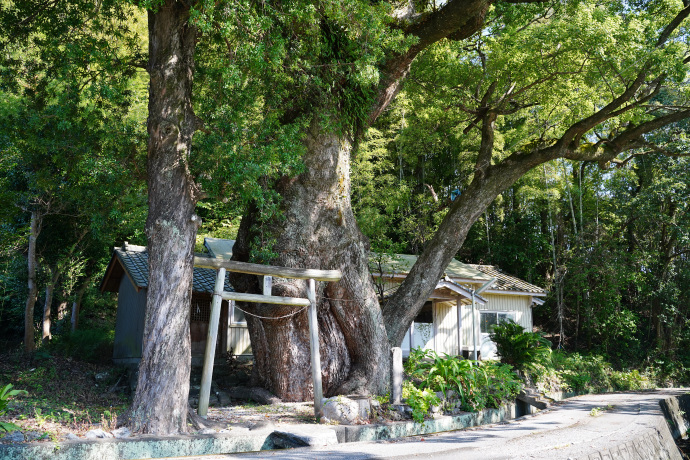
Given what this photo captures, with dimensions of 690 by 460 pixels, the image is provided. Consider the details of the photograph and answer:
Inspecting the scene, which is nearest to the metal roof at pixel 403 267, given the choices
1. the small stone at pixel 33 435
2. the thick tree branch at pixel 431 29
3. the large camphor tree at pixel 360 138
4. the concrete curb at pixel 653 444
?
the large camphor tree at pixel 360 138

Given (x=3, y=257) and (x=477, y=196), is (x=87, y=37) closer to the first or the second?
(x=477, y=196)

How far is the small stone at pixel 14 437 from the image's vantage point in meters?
5.82

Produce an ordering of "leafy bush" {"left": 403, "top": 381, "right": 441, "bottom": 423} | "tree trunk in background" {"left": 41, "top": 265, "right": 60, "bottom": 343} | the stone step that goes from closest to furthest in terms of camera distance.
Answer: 1. "leafy bush" {"left": 403, "top": 381, "right": 441, "bottom": 423}
2. the stone step
3. "tree trunk in background" {"left": 41, "top": 265, "right": 60, "bottom": 343}

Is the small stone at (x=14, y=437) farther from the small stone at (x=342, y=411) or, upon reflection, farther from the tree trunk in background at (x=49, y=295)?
the tree trunk in background at (x=49, y=295)

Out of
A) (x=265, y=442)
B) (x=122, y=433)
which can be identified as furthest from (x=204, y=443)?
(x=122, y=433)

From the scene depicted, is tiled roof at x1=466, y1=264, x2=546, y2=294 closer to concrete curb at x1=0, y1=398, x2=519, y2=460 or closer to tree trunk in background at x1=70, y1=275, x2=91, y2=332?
concrete curb at x1=0, y1=398, x2=519, y2=460

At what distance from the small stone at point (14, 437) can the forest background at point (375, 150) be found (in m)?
3.64

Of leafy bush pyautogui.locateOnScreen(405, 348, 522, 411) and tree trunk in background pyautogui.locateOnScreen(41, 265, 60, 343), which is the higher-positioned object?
tree trunk in background pyautogui.locateOnScreen(41, 265, 60, 343)

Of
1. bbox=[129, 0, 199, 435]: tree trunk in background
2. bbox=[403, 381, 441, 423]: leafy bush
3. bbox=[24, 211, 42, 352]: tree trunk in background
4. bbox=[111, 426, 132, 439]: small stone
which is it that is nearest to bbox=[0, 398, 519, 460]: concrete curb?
bbox=[403, 381, 441, 423]: leafy bush

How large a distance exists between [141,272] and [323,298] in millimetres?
7031

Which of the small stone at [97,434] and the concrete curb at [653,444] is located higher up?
the small stone at [97,434]

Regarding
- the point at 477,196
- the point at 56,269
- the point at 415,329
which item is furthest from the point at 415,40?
the point at 56,269

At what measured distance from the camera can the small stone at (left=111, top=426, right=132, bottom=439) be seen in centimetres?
651

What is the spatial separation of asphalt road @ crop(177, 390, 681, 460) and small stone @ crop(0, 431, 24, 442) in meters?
2.14
